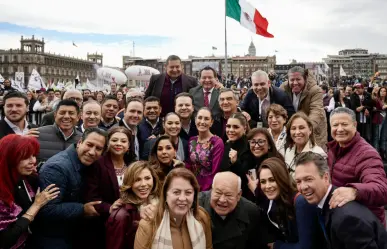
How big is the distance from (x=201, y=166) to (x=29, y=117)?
8470 mm

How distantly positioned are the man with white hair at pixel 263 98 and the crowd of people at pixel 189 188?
0.80 metres

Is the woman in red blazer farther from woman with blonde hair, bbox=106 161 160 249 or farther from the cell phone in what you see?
the cell phone

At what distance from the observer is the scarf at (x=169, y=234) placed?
2750mm

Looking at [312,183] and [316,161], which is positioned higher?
[316,161]

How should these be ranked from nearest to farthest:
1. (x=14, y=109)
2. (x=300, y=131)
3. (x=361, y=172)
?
(x=361, y=172)
(x=300, y=131)
(x=14, y=109)

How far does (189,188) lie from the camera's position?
2852 mm

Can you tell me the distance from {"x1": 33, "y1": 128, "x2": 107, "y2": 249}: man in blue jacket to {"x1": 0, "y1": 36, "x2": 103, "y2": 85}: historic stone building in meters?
86.0

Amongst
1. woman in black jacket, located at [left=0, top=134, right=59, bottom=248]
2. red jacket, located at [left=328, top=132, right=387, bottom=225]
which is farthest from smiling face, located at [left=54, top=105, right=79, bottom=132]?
red jacket, located at [left=328, top=132, right=387, bottom=225]

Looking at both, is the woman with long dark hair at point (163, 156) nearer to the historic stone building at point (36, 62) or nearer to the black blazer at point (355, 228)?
the black blazer at point (355, 228)

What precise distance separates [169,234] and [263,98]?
308cm

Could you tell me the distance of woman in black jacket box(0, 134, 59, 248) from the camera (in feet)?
9.55

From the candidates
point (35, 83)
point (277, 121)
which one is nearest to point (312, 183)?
point (277, 121)

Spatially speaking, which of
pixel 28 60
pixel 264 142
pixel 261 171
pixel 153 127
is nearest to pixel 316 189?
pixel 261 171

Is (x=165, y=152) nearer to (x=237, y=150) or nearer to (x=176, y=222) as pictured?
(x=237, y=150)
